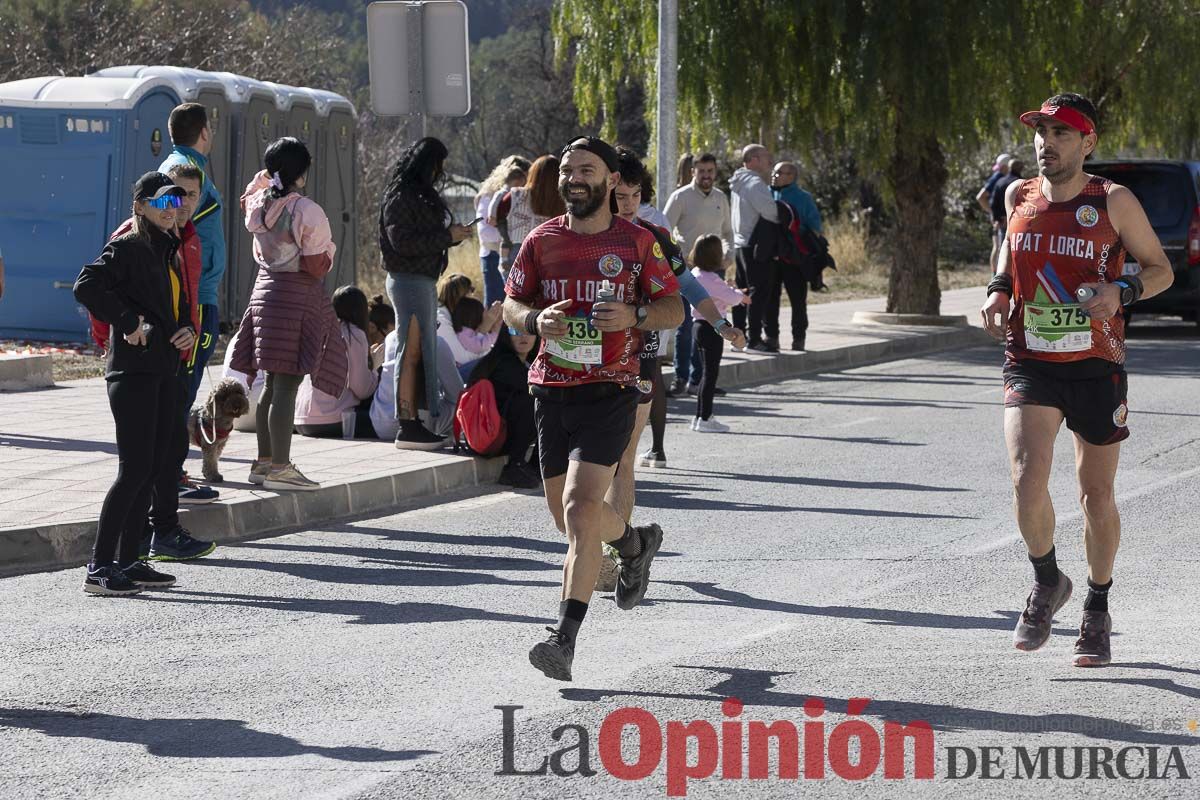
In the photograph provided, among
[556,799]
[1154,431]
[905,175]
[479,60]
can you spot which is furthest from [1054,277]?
[479,60]

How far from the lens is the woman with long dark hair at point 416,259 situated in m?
11.0

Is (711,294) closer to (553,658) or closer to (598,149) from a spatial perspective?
(598,149)

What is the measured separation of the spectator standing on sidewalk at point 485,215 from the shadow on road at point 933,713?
338 inches

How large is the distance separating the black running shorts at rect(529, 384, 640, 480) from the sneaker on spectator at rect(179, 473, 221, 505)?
3.29 meters

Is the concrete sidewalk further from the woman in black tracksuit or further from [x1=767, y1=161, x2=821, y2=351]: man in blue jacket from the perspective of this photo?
[x1=767, y1=161, x2=821, y2=351]: man in blue jacket

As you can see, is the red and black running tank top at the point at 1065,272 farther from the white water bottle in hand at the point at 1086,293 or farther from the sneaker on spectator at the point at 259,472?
the sneaker on spectator at the point at 259,472

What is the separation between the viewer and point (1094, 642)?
632 centimetres

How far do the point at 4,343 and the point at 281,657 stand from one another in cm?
1156

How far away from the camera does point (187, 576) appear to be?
26.8 feet

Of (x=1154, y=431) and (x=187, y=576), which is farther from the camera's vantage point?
(x=1154, y=431)

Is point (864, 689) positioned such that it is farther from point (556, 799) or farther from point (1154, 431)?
point (1154, 431)

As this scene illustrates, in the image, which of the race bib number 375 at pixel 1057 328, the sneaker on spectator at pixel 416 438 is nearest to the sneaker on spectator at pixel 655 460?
the sneaker on spectator at pixel 416 438
